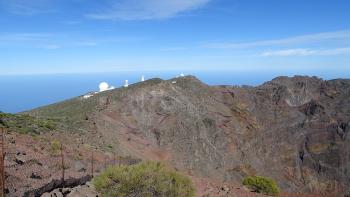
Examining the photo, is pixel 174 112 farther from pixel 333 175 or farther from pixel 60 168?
pixel 60 168

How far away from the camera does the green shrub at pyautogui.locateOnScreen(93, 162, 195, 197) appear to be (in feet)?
52.3

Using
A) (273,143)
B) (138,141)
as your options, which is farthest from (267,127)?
(138,141)

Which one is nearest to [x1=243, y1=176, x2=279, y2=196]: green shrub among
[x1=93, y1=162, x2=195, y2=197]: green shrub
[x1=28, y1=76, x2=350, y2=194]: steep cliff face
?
[x1=28, y1=76, x2=350, y2=194]: steep cliff face

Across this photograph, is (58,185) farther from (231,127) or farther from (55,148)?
(231,127)

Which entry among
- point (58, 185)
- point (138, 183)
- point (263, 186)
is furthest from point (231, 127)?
point (58, 185)

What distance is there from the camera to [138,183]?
16125 mm

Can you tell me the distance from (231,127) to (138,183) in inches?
2013

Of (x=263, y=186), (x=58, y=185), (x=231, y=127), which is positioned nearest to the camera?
(x=58, y=185)

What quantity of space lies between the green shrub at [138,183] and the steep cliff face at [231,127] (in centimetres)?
2184

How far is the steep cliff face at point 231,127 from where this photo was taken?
51.0 metres

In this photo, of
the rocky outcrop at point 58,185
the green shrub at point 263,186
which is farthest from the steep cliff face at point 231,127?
the rocky outcrop at point 58,185

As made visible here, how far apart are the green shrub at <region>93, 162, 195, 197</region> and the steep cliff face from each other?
71.7ft

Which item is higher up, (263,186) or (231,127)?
(263,186)

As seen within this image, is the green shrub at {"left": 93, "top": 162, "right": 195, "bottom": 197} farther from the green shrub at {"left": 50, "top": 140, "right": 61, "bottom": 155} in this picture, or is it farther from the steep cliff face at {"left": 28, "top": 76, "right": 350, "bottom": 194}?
the steep cliff face at {"left": 28, "top": 76, "right": 350, "bottom": 194}
